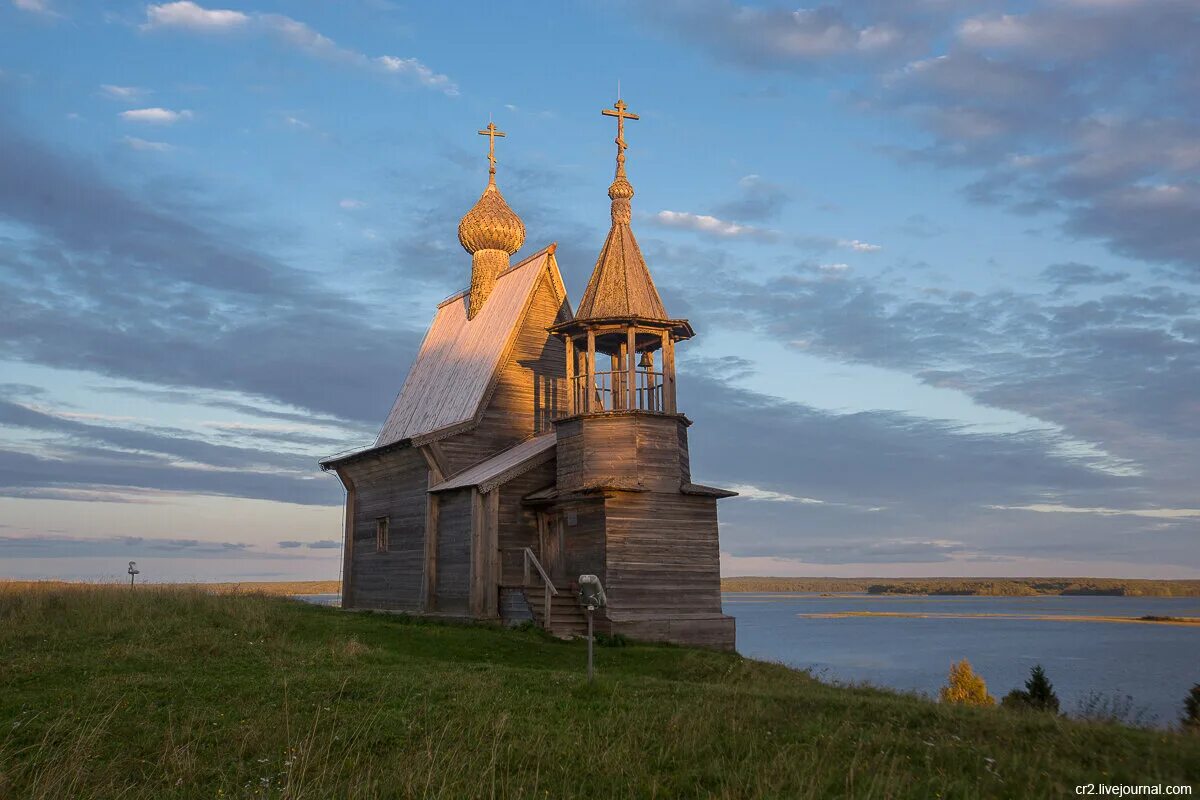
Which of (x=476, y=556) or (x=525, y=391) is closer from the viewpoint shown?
(x=476, y=556)

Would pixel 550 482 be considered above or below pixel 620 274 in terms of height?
below

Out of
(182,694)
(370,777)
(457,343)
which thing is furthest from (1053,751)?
(457,343)

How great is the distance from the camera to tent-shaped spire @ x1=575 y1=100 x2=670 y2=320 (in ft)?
90.7

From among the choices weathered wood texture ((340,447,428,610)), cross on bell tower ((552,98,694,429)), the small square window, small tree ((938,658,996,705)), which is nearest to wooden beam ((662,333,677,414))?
cross on bell tower ((552,98,694,429))

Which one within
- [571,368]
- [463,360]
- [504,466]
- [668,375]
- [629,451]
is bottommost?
[504,466]

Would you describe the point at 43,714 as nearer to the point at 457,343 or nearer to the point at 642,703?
the point at 642,703

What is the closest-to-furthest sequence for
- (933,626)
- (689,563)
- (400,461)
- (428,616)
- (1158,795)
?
(1158,795) < (689,563) < (428,616) < (400,461) < (933,626)

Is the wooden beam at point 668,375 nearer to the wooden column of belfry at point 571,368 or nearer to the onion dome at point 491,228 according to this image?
the wooden column of belfry at point 571,368

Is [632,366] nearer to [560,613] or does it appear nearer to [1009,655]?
[560,613]

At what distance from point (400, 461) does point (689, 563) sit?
35.4 ft

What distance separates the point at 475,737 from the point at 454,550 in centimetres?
1726

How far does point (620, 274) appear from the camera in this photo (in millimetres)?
28328

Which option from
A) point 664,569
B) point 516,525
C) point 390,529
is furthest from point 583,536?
point 390,529

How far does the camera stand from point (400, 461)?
32156mm
